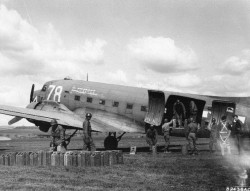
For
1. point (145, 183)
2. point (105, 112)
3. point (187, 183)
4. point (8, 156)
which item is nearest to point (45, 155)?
point (8, 156)

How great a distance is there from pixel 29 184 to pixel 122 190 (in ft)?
8.50

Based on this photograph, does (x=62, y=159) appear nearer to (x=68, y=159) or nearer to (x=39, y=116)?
(x=68, y=159)

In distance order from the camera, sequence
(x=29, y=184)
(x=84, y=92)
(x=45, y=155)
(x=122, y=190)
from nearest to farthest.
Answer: (x=122, y=190)
(x=29, y=184)
(x=45, y=155)
(x=84, y=92)

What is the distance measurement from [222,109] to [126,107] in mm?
5944

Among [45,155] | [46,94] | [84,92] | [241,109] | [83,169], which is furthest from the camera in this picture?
[46,94]

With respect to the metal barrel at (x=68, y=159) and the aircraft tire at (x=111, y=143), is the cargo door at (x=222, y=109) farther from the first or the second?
the metal barrel at (x=68, y=159)

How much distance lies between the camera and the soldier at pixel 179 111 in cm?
2377

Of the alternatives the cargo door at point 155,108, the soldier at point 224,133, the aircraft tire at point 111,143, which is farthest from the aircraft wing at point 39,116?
the soldier at point 224,133

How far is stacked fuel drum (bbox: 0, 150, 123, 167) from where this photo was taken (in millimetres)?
13453

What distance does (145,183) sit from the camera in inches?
390

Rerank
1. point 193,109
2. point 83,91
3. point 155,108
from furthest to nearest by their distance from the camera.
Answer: point 83,91 → point 193,109 → point 155,108

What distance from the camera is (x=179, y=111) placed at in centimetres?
2414

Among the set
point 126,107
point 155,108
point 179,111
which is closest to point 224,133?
point 155,108

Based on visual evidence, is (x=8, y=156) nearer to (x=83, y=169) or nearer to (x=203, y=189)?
(x=83, y=169)
